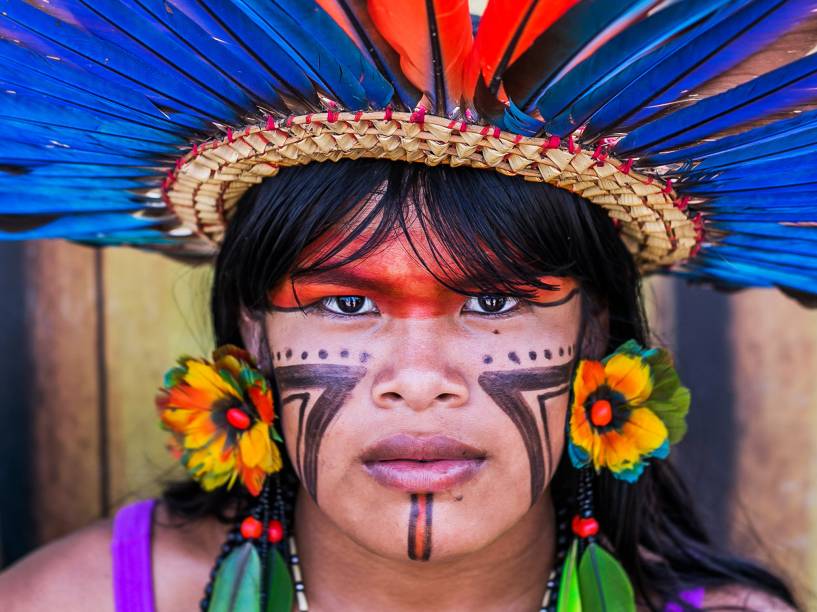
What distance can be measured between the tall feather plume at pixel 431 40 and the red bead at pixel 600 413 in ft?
2.23

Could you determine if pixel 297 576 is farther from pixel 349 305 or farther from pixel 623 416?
pixel 623 416

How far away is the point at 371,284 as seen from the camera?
161cm

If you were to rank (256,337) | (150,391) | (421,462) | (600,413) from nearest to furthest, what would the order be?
1. (421,462)
2. (600,413)
3. (256,337)
4. (150,391)

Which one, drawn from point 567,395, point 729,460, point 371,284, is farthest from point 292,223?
point 729,460

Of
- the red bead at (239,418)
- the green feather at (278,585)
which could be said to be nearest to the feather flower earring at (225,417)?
the red bead at (239,418)

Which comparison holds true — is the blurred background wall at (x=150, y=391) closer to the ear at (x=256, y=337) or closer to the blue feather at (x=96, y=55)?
the ear at (x=256, y=337)

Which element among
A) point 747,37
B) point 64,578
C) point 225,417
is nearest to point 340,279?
point 225,417

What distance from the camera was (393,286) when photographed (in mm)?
1600

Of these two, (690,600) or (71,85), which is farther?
(690,600)

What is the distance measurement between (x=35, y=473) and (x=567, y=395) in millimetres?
1824

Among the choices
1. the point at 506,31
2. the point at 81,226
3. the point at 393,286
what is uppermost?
the point at 506,31

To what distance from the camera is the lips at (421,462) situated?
5.23 feet

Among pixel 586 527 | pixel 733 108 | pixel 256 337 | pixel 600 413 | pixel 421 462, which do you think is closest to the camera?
pixel 733 108

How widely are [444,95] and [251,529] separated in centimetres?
109
